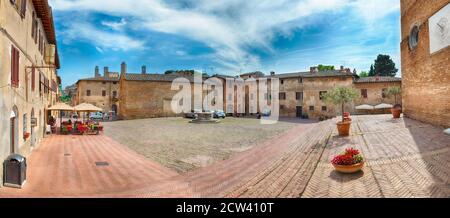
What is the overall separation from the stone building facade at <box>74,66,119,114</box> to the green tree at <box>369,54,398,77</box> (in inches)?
2491

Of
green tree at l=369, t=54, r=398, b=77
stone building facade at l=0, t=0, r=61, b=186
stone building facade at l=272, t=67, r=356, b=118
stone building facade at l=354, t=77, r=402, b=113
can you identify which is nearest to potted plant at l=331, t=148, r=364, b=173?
stone building facade at l=0, t=0, r=61, b=186

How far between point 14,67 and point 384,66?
74.7 m

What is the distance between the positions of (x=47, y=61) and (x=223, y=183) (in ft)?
50.3

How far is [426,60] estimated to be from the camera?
1336 centimetres

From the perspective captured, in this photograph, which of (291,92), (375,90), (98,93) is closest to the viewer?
(375,90)

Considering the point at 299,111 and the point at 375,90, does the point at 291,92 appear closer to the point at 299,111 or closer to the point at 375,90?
the point at 299,111

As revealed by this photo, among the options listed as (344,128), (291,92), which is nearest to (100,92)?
(291,92)

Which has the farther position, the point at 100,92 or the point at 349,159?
the point at 100,92

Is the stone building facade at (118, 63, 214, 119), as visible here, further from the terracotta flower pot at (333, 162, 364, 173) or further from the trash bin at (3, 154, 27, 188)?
the terracotta flower pot at (333, 162, 364, 173)

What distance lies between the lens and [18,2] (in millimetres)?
9055

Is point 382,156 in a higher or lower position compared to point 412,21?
lower
